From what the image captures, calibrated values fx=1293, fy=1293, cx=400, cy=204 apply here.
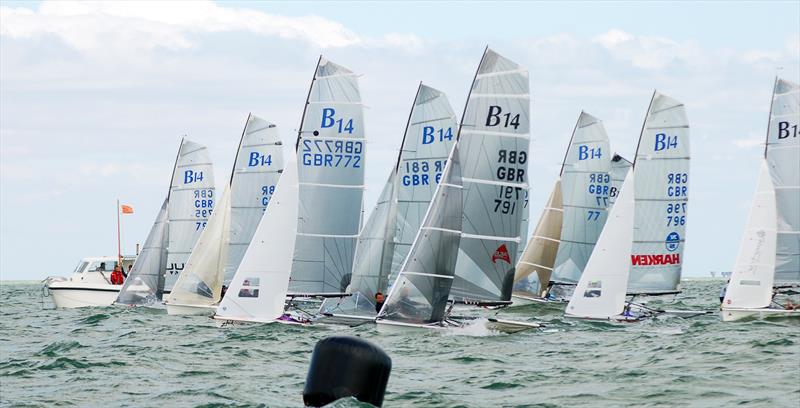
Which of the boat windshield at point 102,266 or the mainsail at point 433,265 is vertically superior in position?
the mainsail at point 433,265

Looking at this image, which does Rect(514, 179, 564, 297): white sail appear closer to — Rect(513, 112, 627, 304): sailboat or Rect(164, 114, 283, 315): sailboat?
Rect(513, 112, 627, 304): sailboat

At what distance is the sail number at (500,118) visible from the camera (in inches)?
1270

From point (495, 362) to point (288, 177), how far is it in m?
8.61

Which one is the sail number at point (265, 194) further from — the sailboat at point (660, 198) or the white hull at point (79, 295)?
Answer: the sailboat at point (660, 198)

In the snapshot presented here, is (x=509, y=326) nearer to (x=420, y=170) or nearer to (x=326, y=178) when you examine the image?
(x=420, y=170)

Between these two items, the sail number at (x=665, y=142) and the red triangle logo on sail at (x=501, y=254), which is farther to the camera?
the sail number at (x=665, y=142)

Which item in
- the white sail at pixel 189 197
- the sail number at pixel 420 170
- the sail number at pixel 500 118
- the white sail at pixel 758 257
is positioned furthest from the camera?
the white sail at pixel 189 197

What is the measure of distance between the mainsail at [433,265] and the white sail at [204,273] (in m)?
9.04

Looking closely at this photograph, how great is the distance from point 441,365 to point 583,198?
2504cm

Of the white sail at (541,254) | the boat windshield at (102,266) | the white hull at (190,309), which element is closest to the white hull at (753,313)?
the white sail at (541,254)

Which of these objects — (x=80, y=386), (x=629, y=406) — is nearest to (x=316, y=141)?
(x=80, y=386)

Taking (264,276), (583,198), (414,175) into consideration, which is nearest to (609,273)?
(414,175)

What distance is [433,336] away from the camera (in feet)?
93.6

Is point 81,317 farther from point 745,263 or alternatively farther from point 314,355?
point 314,355
